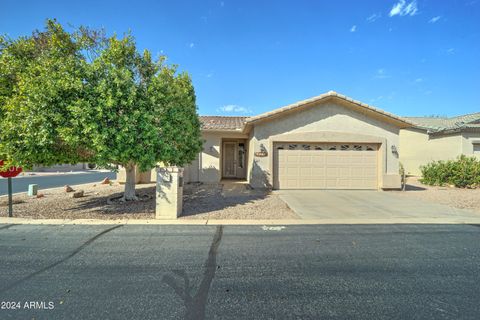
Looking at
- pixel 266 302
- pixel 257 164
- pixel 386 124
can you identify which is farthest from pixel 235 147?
pixel 266 302

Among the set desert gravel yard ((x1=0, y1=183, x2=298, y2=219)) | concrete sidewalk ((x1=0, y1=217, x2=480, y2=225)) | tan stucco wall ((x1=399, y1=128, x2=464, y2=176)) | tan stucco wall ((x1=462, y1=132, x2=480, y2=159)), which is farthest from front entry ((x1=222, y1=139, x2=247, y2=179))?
tan stucco wall ((x1=462, y1=132, x2=480, y2=159))

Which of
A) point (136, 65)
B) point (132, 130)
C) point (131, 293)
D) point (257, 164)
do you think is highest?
point (136, 65)

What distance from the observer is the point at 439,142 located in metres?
17.5

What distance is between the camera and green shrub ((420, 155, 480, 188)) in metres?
13.2

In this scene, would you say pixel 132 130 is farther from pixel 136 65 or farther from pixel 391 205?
pixel 391 205

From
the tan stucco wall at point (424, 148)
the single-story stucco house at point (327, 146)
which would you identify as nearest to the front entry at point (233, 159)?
the single-story stucco house at point (327, 146)

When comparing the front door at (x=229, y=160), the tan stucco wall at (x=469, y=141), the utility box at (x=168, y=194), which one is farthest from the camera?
the front door at (x=229, y=160)

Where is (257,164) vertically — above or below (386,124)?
below

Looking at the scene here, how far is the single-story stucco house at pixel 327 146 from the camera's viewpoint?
11.8 meters

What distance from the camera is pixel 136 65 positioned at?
7848mm

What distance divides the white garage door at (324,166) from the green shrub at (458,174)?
5.12 meters

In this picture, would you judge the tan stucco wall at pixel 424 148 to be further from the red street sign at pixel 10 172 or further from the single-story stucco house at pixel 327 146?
the red street sign at pixel 10 172

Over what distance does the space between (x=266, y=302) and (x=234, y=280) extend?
2.20 feet

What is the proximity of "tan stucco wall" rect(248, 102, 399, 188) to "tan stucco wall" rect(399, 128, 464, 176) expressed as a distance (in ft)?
25.4
